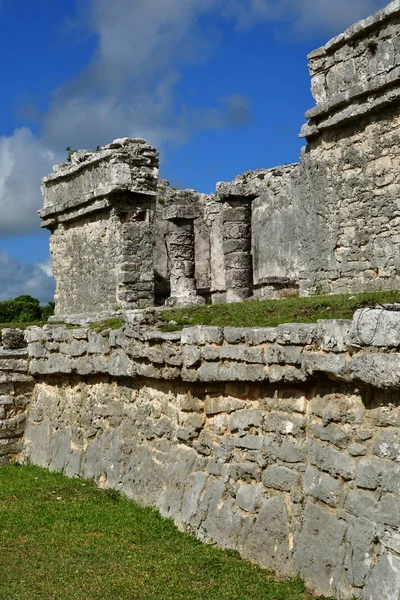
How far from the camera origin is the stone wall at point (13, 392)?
9562 mm

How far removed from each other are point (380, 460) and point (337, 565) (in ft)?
2.23

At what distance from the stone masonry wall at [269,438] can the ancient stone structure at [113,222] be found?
23.2 feet

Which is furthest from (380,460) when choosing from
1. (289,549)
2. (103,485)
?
(103,485)

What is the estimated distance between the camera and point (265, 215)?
49.4ft

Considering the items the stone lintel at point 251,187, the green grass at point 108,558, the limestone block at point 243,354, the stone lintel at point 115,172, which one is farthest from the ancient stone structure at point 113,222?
the limestone block at point 243,354

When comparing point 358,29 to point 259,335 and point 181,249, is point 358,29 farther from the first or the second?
point 181,249

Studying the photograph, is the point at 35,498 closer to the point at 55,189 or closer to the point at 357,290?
the point at 357,290

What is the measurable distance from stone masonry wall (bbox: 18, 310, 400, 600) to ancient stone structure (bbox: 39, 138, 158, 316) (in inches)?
278

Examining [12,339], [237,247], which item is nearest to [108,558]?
[12,339]

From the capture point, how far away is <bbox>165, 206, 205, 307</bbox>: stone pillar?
54.6 feet

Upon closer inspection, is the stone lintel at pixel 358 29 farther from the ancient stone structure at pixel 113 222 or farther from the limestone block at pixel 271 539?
the limestone block at pixel 271 539

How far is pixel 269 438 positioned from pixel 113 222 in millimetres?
10363

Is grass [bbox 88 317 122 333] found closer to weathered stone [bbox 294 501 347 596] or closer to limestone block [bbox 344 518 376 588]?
weathered stone [bbox 294 501 347 596]

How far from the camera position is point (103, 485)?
7707mm
